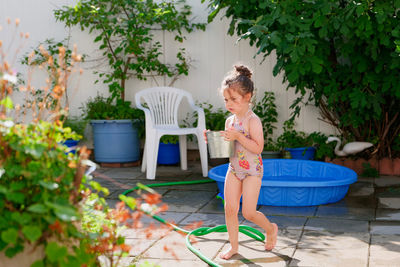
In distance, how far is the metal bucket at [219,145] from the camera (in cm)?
295

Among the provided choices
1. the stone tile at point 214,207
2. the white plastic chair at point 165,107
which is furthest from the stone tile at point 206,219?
the white plastic chair at point 165,107

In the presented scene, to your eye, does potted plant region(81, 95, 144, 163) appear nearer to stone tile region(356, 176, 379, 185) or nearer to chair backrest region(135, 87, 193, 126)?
chair backrest region(135, 87, 193, 126)

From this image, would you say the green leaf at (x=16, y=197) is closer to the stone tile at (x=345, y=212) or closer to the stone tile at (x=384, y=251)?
the stone tile at (x=384, y=251)

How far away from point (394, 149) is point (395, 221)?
1791mm

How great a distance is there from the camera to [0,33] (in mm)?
6859

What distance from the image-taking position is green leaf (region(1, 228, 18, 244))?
56.0 inches

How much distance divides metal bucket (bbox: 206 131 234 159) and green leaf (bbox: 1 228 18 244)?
1644 millimetres

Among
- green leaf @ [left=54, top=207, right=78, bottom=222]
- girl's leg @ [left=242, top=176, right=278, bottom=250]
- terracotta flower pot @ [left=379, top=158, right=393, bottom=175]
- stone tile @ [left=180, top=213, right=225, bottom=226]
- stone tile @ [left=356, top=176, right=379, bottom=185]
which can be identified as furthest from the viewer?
terracotta flower pot @ [left=379, top=158, right=393, bottom=175]

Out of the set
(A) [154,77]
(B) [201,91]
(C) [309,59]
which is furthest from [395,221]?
(A) [154,77]

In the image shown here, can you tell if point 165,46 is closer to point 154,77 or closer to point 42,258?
point 154,77

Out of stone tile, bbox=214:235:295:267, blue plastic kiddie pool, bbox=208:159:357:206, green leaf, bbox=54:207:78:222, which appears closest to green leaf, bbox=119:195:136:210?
green leaf, bbox=54:207:78:222

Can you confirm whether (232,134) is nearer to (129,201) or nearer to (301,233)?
(301,233)

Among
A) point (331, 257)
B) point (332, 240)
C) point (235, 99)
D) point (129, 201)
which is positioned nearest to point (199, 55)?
point (235, 99)

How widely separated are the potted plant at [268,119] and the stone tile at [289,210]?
1648 millimetres
